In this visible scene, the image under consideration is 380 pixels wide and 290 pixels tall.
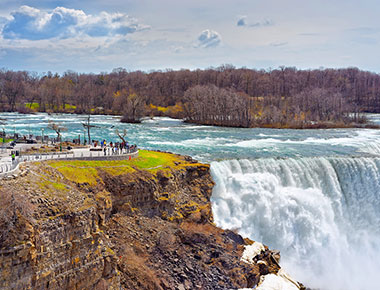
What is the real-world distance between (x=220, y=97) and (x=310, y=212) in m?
54.2

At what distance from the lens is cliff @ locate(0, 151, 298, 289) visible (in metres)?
16.0

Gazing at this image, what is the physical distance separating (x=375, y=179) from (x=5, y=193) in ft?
96.5

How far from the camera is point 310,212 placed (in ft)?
97.5

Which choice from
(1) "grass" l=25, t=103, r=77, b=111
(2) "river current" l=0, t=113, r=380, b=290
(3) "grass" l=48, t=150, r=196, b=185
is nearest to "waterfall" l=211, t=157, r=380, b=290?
(2) "river current" l=0, t=113, r=380, b=290

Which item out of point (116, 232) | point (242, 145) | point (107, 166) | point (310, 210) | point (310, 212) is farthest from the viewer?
point (242, 145)

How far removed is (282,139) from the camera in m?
54.1

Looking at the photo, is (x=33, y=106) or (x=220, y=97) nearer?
(x=220, y=97)

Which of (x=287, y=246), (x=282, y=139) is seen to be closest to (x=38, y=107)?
(x=282, y=139)

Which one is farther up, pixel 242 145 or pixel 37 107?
pixel 37 107

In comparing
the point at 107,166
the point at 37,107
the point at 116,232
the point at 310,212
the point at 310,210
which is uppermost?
the point at 37,107

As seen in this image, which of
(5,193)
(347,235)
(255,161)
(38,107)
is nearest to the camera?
(5,193)

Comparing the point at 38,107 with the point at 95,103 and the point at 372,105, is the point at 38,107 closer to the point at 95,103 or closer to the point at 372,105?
the point at 95,103

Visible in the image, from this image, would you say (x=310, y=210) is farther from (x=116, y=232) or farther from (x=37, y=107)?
(x=37, y=107)

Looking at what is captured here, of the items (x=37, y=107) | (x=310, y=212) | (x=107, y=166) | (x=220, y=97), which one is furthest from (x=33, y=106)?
(x=310, y=212)
